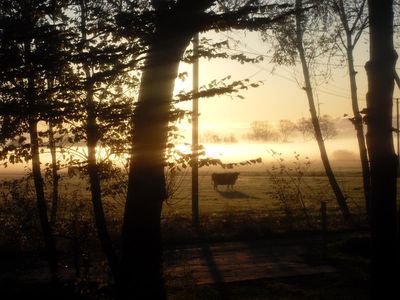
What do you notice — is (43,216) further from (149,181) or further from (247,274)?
(247,274)

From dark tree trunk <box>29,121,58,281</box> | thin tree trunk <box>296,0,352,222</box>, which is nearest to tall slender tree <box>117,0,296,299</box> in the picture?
dark tree trunk <box>29,121,58,281</box>

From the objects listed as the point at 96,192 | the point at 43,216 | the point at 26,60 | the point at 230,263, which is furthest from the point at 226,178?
the point at 26,60

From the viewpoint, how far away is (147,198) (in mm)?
6648

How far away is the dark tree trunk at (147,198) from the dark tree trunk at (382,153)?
2.62 metres

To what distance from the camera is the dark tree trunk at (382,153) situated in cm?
603

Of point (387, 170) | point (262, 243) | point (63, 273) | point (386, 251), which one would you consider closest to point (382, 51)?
point (387, 170)

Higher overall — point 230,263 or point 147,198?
point 147,198

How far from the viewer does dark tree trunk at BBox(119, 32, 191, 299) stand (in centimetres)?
651

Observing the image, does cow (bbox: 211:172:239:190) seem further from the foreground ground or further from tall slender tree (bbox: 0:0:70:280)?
tall slender tree (bbox: 0:0:70:280)

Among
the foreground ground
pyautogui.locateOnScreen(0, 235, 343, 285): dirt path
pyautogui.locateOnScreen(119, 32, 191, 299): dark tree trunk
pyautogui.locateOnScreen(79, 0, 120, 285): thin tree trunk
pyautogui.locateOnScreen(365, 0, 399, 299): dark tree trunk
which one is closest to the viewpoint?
pyautogui.locateOnScreen(365, 0, 399, 299): dark tree trunk

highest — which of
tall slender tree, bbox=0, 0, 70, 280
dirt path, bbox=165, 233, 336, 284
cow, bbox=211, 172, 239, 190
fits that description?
tall slender tree, bbox=0, 0, 70, 280

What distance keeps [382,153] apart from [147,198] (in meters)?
3.28

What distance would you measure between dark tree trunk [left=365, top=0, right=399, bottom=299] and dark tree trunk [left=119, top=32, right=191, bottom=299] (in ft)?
8.58

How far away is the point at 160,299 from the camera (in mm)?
6613
